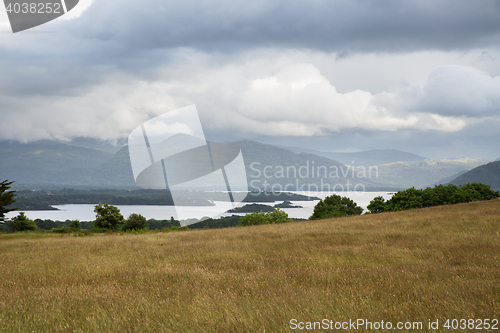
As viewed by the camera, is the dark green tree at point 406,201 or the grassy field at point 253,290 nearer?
the grassy field at point 253,290

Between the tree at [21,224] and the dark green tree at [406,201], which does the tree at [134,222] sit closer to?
the tree at [21,224]

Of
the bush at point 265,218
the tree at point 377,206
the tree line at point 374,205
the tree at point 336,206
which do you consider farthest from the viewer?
the tree at point 377,206

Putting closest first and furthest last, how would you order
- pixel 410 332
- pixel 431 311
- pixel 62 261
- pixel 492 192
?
1. pixel 410 332
2. pixel 431 311
3. pixel 62 261
4. pixel 492 192

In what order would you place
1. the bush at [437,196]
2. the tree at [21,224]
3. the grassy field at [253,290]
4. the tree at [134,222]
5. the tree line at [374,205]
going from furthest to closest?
the bush at [437,196] → the tree line at [374,205] → the tree at [21,224] → the tree at [134,222] → the grassy field at [253,290]

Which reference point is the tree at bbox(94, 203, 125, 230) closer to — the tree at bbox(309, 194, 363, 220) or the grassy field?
the grassy field

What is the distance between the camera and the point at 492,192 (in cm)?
6494

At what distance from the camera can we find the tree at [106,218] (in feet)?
122

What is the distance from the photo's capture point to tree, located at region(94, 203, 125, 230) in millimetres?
37281

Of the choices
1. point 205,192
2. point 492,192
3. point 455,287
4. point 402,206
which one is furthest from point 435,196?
point 455,287

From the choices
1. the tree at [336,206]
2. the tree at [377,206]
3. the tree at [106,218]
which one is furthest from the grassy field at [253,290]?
the tree at [377,206]

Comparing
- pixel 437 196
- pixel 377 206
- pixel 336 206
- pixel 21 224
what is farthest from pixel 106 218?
pixel 437 196

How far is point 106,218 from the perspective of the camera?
124ft

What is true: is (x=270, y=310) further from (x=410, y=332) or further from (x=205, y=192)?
(x=205, y=192)

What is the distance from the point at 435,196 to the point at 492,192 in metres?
11.7
